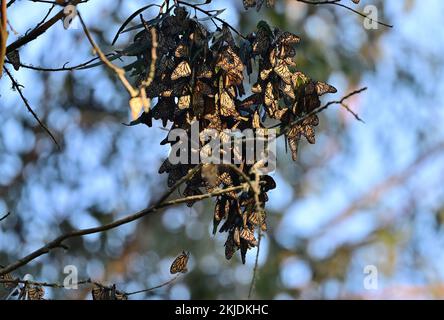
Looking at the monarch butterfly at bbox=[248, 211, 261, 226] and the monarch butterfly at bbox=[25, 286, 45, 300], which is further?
the monarch butterfly at bbox=[25, 286, 45, 300]

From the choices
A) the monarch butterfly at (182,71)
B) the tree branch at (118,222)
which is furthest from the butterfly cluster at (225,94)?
the tree branch at (118,222)

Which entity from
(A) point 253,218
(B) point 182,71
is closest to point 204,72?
(B) point 182,71

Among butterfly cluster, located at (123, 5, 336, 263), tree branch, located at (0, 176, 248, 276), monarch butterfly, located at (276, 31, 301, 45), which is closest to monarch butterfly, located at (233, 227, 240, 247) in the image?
butterfly cluster, located at (123, 5, 336, 263)

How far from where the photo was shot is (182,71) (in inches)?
73.4

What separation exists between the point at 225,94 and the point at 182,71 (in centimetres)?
10

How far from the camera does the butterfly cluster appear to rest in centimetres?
184

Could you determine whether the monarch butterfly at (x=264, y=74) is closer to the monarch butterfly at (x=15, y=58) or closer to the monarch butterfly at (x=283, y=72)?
the monarch butterfly at (x=283, y=72)

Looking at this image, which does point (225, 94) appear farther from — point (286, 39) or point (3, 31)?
point (3, 31)

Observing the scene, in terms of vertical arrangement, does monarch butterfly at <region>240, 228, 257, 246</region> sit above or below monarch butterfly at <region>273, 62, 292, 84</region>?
below

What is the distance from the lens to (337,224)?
8.23m

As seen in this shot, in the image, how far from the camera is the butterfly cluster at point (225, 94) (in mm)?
1841

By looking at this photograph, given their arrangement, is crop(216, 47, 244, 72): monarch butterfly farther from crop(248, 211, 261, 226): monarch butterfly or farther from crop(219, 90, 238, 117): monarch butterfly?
crop(248, 211, 261, 226): monarch butterfly
